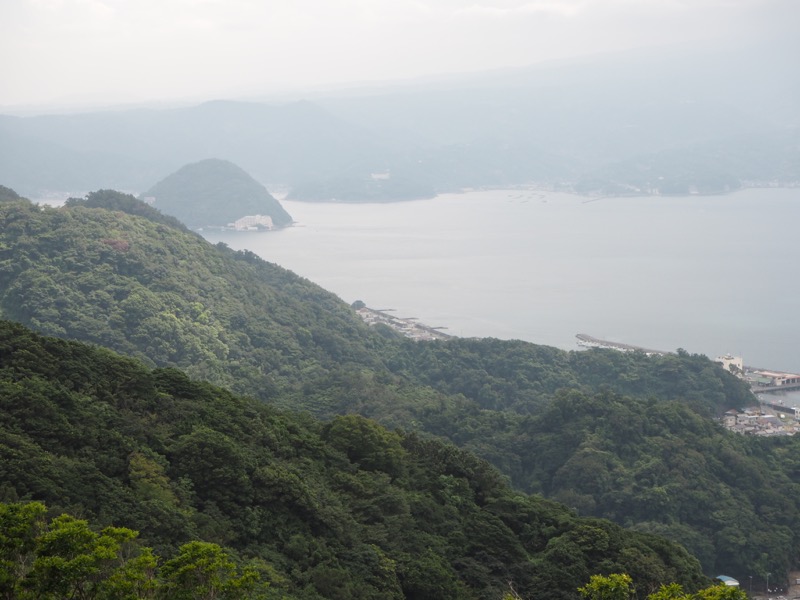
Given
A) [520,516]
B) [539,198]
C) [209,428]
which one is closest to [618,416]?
[520,516]

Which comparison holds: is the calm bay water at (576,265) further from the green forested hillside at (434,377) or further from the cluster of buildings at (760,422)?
the green forested hillside at (434,377)

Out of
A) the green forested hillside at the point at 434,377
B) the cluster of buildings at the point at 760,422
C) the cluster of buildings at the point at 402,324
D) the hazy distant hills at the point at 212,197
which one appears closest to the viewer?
the green forested hillside at the point at 434,377

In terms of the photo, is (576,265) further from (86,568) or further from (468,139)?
(468,139)

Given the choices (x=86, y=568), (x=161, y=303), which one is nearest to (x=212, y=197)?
(x=161, y=303)

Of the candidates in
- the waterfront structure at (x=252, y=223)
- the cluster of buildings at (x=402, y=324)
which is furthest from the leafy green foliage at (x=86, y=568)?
the waterfront structure at (x=252, y=223)

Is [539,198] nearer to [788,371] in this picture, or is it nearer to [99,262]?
[788,371]

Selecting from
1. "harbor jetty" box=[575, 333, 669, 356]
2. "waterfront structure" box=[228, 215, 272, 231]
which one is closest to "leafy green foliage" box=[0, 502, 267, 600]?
"harbor jetty" box=[575, 333, 669, 356]

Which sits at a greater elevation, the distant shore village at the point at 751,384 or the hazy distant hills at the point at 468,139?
the hazy distant hills at the point at 468,139
